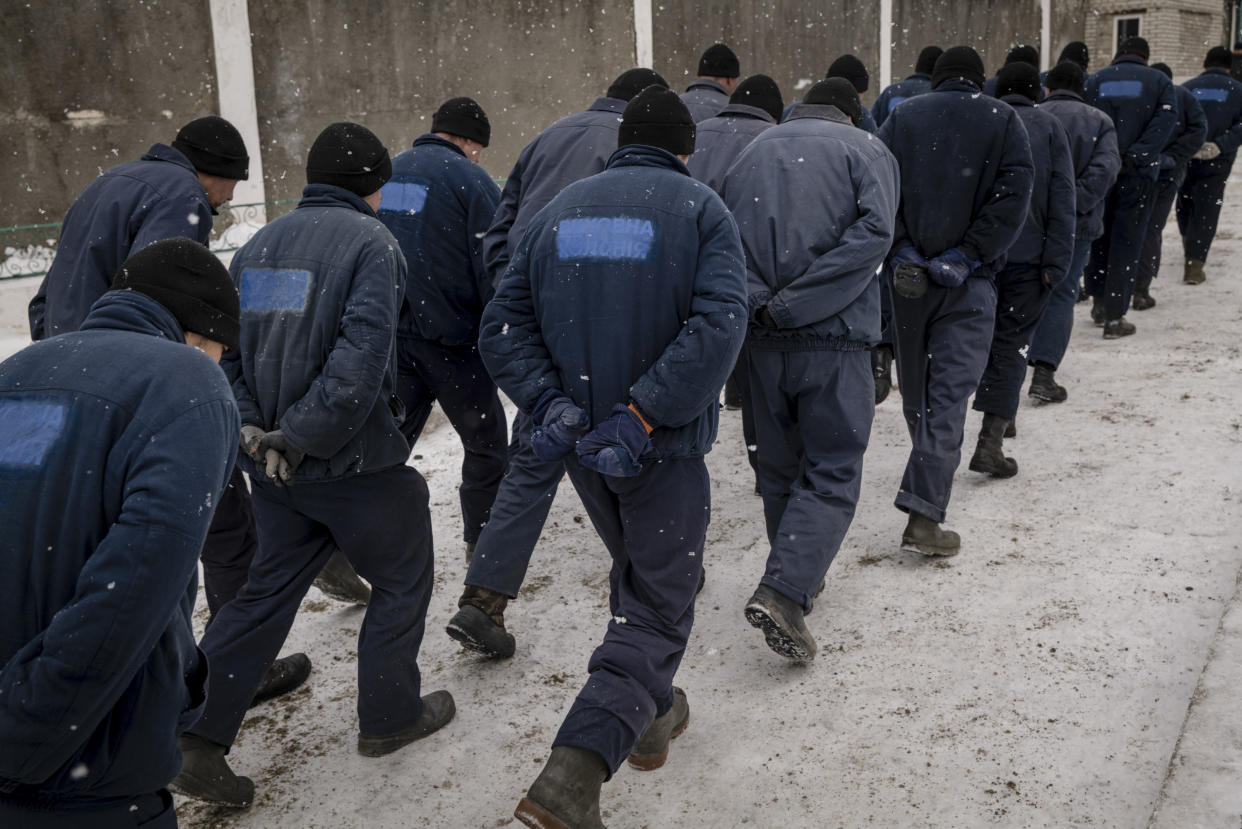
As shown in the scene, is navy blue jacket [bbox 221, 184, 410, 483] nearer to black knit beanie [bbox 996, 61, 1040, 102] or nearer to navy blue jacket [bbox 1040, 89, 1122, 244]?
black knit beanie [bbox 996, 61, 1040, 102]

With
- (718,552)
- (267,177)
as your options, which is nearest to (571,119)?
(718,552)

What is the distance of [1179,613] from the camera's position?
3920mm

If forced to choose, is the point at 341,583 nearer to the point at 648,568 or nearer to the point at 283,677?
the point at 283,677

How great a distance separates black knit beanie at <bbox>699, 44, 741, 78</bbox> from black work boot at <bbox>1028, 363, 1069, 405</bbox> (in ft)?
8.24

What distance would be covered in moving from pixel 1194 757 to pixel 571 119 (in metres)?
3.17

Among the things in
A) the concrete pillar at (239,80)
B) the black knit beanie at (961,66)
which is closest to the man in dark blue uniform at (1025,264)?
the black knit beanie at (961,66)

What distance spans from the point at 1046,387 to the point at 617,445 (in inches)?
177


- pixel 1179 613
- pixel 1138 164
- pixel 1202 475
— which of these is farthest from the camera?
pixel 1138 164

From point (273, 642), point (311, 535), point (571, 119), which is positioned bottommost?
point (273, 642)

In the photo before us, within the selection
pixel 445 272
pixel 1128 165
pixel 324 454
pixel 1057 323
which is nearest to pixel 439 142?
pixel 445 272

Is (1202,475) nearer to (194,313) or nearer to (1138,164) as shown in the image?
(1138,164)

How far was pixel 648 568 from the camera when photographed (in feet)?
9.91

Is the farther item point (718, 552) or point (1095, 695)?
point (718, 552)

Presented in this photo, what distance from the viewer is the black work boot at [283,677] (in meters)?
3.78
